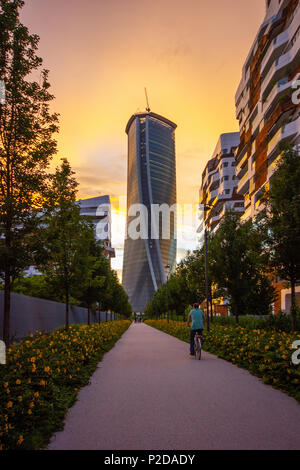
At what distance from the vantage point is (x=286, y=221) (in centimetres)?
1312

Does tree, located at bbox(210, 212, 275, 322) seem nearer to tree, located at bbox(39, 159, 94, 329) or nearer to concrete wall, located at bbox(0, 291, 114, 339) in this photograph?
tree, located at bbox(39, 159, 94, 329)

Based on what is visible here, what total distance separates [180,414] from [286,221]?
928cm

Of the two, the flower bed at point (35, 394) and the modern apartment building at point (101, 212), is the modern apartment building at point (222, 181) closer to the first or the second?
the modern apartment building at point (101, 212)

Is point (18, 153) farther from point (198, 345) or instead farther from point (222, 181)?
point (222, 181)

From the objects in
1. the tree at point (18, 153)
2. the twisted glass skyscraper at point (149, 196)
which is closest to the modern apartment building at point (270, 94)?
the tree at point (18, 153)

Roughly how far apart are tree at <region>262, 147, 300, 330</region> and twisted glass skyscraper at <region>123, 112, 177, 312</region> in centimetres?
14491

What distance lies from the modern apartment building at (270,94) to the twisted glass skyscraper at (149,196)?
115m

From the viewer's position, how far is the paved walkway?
4.34 m

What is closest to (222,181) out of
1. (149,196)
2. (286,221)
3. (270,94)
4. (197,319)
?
(270,94)

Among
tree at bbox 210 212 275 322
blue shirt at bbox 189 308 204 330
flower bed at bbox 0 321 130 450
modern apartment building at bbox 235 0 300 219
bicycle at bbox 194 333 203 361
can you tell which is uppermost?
modern apartment building at bbox 235 0 300 219

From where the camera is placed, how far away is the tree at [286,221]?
12.9 meters

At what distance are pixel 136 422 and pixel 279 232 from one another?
9.63 m

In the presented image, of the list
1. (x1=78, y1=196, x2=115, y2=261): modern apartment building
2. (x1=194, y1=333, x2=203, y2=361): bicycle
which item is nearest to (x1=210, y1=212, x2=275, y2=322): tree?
(x1=194, y1=333, x2=203, y2=361): bicycle

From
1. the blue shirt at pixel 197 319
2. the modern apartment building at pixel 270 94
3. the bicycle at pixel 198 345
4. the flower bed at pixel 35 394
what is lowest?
the bicycle at pixel 198 345
